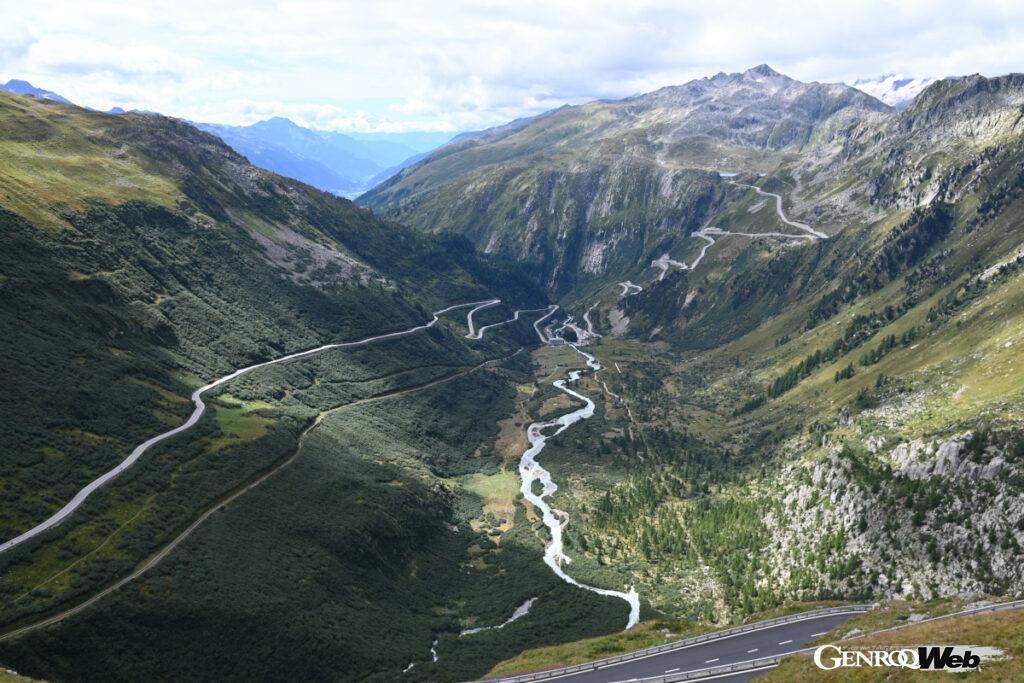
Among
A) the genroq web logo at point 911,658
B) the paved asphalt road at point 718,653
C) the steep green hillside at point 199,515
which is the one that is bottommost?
the paved asphalt road at point 718,653

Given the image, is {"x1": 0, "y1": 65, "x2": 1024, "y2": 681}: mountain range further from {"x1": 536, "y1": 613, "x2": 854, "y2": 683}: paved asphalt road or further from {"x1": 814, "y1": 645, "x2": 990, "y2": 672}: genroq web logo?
{"x1": 536, "y1": 613, "x2": 854, "y2": 683}: paved asphalt road

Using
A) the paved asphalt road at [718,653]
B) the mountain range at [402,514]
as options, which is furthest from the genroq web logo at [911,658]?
the paved asphalt road at [718,653]

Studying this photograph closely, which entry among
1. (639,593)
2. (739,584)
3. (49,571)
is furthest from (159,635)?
(739,584)

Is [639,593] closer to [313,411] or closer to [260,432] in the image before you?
[260,432]

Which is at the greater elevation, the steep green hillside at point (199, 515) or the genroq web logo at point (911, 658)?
the steep green hillside at point (199, 515)

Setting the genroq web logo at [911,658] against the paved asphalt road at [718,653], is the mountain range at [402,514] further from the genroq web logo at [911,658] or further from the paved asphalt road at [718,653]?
the paved asphalt road at [718,653]

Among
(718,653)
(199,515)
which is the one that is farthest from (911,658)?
(199,515)

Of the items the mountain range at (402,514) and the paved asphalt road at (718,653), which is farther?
the mountain range at (402,514)
